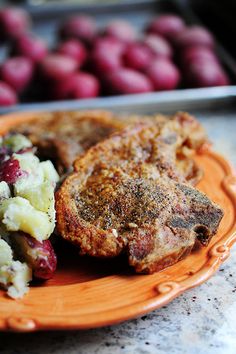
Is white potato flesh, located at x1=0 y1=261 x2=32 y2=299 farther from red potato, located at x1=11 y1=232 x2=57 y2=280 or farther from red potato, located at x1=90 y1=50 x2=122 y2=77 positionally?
red potato, located at x1=90 y1=50 x2=122 y2=77

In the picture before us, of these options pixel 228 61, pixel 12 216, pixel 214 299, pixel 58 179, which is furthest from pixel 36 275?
pixel 228 61

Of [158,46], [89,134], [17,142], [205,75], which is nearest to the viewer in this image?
[17,142]

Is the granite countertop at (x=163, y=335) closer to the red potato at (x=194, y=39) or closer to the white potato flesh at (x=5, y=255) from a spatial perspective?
the white potato flesh at (x=5, y=255)

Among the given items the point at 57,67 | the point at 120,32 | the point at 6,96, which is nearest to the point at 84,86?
the point at 57,67

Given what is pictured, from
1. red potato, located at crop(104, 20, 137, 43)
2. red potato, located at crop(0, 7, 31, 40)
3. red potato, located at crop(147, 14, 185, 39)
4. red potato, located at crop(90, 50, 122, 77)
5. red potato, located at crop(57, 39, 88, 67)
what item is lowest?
red potato, located at crop(0, 7, 31, 40)

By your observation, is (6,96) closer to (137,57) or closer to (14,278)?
(137,57)

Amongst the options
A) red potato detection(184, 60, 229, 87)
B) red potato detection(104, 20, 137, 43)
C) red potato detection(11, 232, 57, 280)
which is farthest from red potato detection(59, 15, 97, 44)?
red potato detection(11, 232, 57, 280)
